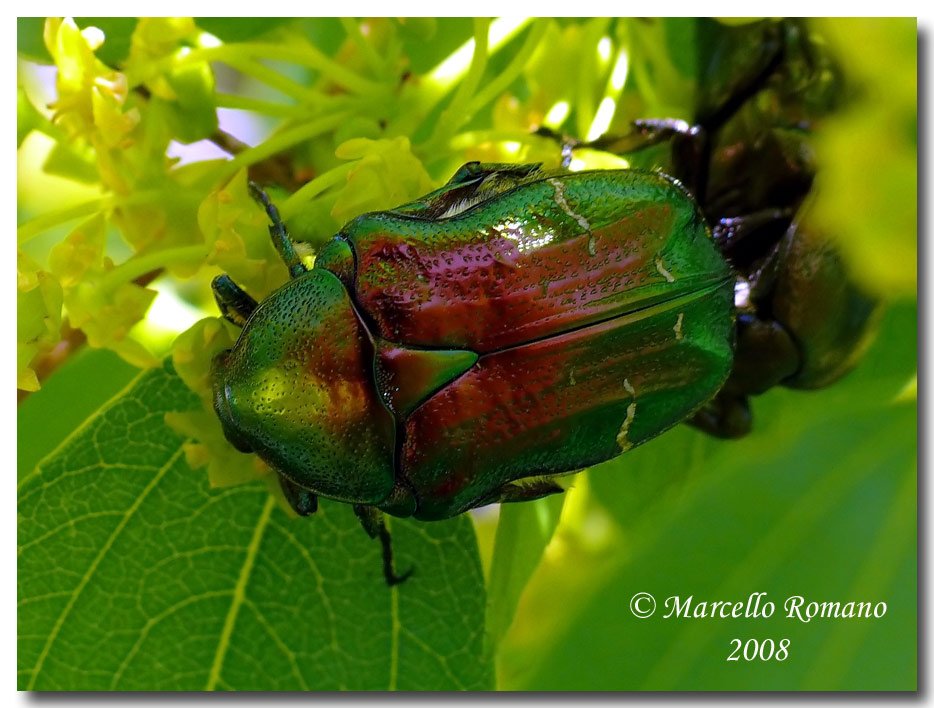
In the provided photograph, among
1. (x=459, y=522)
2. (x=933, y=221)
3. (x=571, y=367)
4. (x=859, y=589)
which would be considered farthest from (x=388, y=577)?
(x=933, y=221)

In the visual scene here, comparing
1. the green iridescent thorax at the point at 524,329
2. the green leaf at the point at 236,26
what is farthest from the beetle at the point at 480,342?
the green leaf at the point at 236,26

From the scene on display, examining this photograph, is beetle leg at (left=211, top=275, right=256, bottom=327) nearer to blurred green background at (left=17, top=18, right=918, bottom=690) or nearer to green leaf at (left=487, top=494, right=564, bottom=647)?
blurred green background at (left=17, top=18, right=918, bottom=690)

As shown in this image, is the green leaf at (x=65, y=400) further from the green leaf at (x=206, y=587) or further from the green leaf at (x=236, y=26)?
the green leaf at (x=236, y=26)

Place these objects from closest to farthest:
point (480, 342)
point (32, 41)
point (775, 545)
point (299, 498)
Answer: point (480, 342) < point (299, 498) < point (32, 41) < point (775, 545)

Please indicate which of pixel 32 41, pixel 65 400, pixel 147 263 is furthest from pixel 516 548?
pixel 32 41

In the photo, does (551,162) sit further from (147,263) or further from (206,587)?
(206,587)

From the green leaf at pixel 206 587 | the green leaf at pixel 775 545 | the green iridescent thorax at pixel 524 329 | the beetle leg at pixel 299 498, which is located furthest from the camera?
the green leaf at pixel 775 545

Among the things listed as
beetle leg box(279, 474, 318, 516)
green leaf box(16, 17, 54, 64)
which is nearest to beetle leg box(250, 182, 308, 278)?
beetle leg box(279, 474, 318, 516)
